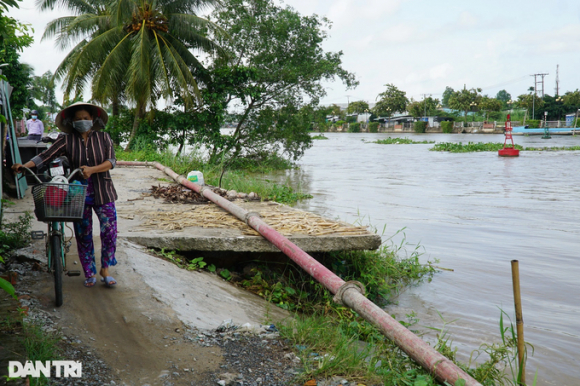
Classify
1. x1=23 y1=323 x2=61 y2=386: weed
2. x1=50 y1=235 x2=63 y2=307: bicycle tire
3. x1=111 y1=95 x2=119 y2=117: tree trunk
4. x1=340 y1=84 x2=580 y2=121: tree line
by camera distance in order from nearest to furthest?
x1=23 y1=323 x2=61 y2=386: weed → x1=50 y1=235 x2=63 y2=307: bicycle tire → x1=111 y1=95 x2=119 y2=117: tree trunk → x1=340 y1=84 x2=580 y2=121: tree line

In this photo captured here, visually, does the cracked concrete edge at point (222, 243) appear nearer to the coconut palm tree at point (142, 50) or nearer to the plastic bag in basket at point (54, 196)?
the plastic bag in basket at point (54, 196)

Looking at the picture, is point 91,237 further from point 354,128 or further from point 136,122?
point 354,128

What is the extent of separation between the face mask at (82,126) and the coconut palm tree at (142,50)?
13.3 metres

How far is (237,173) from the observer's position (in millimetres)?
15086

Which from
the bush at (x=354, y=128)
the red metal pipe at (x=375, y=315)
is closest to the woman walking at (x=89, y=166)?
the red metal pipe at (x=375, y=315)

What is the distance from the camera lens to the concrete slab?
4.80m

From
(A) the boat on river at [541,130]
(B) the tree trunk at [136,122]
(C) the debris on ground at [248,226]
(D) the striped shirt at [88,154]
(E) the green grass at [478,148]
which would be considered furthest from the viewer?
(A) the boat on river at [541,130]

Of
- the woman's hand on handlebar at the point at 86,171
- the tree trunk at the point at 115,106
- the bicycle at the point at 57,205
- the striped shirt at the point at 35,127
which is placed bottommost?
the bicycle at the point at 57,205

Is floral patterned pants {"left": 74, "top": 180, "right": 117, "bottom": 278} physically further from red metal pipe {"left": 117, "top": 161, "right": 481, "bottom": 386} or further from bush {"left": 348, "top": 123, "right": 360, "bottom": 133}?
bush {"left": 348, "top": 123, "right": 360, "bottom": 133}

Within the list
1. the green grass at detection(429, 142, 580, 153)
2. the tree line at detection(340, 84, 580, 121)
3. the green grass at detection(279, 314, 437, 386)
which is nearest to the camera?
the green grass at detection(279, 314, 437, 386)

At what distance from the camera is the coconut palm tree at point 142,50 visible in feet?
55.2

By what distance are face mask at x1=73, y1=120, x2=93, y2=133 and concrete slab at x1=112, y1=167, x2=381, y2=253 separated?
1.30 m

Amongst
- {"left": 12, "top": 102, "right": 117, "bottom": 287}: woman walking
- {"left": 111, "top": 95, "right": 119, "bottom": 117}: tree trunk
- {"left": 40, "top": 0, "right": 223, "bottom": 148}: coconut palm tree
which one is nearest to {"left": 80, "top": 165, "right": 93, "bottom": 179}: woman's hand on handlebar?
{"left": 12, "top": 102, "right": 117, "bottom": 287}: woman walking

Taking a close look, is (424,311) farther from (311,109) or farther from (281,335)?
(311,109)
